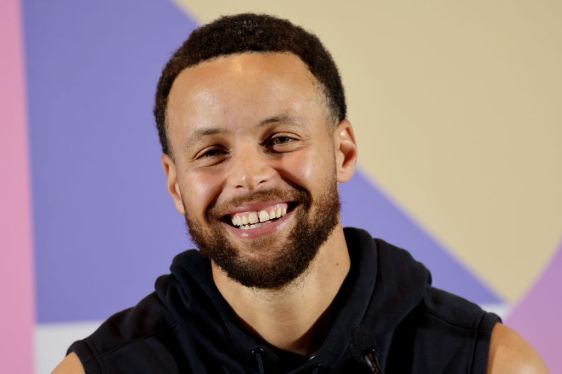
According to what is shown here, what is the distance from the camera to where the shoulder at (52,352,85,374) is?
1.41 metres

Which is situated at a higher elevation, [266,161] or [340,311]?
[266,161]

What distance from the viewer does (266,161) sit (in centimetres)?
129

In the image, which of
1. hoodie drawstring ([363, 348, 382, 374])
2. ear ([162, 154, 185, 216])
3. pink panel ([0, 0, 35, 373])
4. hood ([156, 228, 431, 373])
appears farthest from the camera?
pink panel ([0, 0, 35, 373])

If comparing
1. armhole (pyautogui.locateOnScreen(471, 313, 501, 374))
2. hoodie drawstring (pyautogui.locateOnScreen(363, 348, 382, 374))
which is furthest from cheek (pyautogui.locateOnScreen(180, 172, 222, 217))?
armhole (pyautogui.locateOnScreen(471, 313, 501, 374))

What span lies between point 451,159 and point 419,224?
0.19 meters

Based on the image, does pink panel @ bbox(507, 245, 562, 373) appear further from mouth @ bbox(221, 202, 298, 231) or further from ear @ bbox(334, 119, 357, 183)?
mouth @ bbox(221, 202, 298, 231)

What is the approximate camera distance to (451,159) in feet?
7.11

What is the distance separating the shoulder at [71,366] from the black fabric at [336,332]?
14 millimetres

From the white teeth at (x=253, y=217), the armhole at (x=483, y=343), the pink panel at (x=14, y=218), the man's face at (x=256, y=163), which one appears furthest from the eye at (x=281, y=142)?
the pink panel at (x=14, y=218)

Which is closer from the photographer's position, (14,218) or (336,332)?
(336,332)

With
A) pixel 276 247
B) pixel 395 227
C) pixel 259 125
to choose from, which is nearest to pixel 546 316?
pixel 395 227

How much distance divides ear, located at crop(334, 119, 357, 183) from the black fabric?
5.2 inches

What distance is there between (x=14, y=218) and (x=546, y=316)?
1.37m

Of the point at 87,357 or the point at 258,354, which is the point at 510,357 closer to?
the point at 258,354
